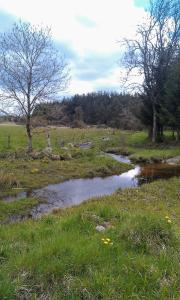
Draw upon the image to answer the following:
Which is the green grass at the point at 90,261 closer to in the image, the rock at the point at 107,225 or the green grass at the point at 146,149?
the rock at the point at 107,225

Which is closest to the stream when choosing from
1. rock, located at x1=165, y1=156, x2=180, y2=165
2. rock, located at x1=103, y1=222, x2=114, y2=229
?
rock, located at x1=165, y1=156, x2=180, y2=165

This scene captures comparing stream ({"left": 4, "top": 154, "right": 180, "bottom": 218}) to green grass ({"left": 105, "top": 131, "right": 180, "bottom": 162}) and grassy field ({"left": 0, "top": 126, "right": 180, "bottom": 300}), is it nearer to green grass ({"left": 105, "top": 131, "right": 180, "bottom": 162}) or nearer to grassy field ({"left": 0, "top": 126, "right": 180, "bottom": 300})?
grassy field ({"left": 0, "top": 126, "right": 180, "bottom": 300})

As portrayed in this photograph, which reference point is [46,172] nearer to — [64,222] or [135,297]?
[64,222]

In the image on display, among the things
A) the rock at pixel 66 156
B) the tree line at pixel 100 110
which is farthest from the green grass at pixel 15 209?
the tree line at pixel 100 110

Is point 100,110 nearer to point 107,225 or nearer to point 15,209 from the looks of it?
point 15,209

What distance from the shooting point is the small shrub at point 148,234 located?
7.13m

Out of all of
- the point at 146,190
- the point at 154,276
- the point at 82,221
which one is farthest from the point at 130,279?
the point at 146,190

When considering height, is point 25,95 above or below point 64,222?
above

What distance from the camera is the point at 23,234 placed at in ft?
27.1

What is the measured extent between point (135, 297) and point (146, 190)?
11.8 m

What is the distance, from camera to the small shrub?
7.13 metres

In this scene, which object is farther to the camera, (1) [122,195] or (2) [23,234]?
(1) [122,195]

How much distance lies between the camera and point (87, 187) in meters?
19.0

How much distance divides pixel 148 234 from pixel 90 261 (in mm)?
1503
